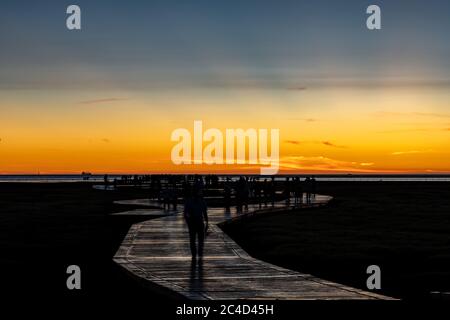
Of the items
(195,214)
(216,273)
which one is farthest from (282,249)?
(216,273)

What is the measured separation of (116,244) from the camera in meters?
25.7

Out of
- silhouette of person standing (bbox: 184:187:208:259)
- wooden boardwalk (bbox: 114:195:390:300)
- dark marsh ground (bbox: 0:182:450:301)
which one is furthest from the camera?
silhouette of person standing (bbox: 184:187:208:259)

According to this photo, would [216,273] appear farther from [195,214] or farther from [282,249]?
[282,249]

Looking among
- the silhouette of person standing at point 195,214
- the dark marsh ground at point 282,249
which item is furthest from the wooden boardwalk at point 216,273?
the dark marsh ground at point 282,249

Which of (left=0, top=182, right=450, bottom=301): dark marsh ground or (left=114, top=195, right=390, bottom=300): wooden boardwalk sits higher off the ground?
(left=114, top=195, right=390, bottom=300): wooden boardwalk

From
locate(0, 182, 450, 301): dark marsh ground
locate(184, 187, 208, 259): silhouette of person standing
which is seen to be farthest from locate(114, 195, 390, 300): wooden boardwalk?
locate(0, 182, 450, 301): dark marsh ground

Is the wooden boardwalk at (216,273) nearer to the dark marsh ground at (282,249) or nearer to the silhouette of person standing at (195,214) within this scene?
the silhouette of person standing at (195,214)

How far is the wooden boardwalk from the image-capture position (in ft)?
45.5

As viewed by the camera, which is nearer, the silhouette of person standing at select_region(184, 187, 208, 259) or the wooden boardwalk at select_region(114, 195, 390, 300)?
the wooden boardwalk at select_region(114, 195, 390, 300)

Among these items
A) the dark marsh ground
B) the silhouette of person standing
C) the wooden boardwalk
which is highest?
the silhouette of person standing

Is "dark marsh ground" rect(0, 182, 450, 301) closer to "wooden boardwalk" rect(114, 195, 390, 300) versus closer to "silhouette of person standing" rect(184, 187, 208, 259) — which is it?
"wooden boardwalk" rect(114, 195, 390, 300)

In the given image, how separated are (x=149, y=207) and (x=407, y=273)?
28.5 meters

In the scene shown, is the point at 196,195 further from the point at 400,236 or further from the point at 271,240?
the point at 400,236

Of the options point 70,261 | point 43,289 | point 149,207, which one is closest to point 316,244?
point 70,261
